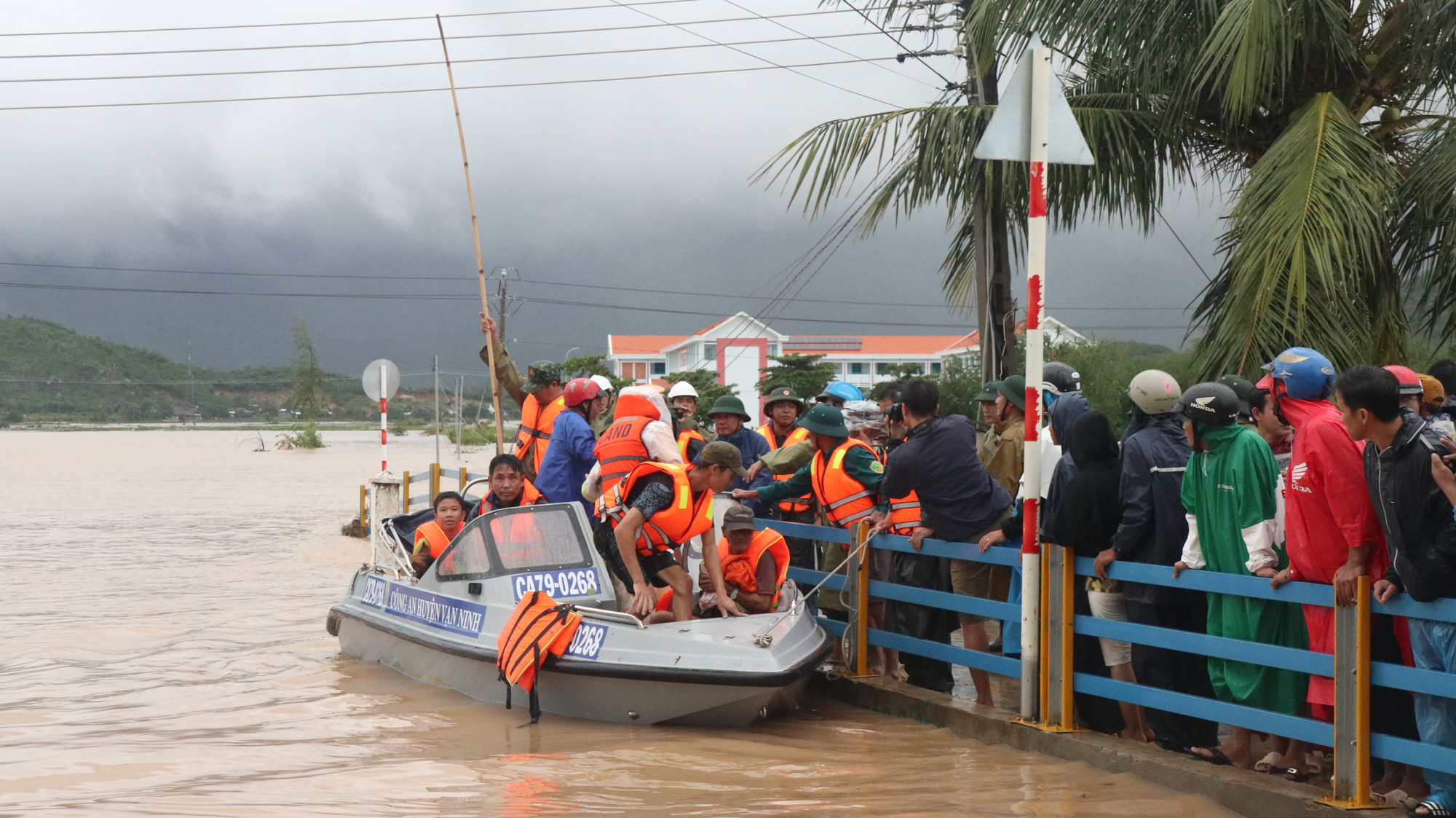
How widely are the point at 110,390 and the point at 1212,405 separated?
19505cm

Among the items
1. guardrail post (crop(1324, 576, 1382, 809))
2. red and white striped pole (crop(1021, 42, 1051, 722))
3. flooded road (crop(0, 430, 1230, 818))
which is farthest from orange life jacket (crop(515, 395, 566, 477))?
guardrail post (crop(1324, 576, 1382, 809))

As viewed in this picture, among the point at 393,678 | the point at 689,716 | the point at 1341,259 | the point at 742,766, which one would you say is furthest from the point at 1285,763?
the point at 393,678

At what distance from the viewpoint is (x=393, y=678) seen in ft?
29.3

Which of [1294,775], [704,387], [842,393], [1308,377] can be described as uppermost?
[1308,377]

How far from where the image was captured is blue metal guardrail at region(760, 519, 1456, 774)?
4.46 metres

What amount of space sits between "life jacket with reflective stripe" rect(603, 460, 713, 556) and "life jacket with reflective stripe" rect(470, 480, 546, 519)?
1.44m

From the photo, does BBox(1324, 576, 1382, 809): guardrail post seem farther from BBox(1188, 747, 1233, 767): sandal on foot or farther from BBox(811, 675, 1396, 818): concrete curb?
BBox(1188, 747, 1233, 767): sandal on foot

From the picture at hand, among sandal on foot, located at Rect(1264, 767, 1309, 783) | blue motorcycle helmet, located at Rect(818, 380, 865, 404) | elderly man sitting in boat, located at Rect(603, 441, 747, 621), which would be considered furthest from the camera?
blue motorcycle helmet, located at Rect(818, 380, 865, 404)

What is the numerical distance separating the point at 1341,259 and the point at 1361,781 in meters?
4.82

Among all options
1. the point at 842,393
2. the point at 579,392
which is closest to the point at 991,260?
the point at 842,393

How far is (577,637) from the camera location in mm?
7113

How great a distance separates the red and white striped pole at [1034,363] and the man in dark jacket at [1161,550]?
1.33ft

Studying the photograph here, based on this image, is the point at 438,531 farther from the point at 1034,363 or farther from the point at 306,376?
the point at 306,376

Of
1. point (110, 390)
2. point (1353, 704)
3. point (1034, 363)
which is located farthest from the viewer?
point (110, 390)
